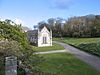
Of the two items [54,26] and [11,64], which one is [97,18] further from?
[11,64]

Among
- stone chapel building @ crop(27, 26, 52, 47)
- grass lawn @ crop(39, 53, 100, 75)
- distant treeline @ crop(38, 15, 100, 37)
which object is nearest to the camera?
grass lawn @ crop(39, 53, 100, 75)

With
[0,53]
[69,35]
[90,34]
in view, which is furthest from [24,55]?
[69,35]

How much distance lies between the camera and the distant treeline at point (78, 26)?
7012 centimetres

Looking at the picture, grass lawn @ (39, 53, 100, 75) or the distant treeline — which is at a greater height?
the distant treeline

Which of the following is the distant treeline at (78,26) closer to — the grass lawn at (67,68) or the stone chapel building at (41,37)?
the stone chapel building at (41,37)

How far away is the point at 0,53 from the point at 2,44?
→ 18.3 inches

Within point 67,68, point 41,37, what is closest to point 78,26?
point 41,37

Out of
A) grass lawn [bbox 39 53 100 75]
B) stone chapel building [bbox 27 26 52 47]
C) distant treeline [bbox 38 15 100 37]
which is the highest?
distant treeline [bbox 38 15 100 37]

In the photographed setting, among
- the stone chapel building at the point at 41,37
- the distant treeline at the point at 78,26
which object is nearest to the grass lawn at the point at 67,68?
the stone chapel building at the point at 41,37

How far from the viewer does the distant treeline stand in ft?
230

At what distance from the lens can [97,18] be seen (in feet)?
241

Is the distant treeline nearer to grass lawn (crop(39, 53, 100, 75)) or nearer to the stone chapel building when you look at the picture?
the stone chapel building

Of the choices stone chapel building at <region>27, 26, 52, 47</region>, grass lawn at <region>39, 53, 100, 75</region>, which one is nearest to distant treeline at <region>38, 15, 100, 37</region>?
stone chapel building at <region>27, 26, 52, 47</region>

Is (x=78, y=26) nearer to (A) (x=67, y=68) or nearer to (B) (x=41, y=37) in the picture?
(B) (x=41, y=37)
